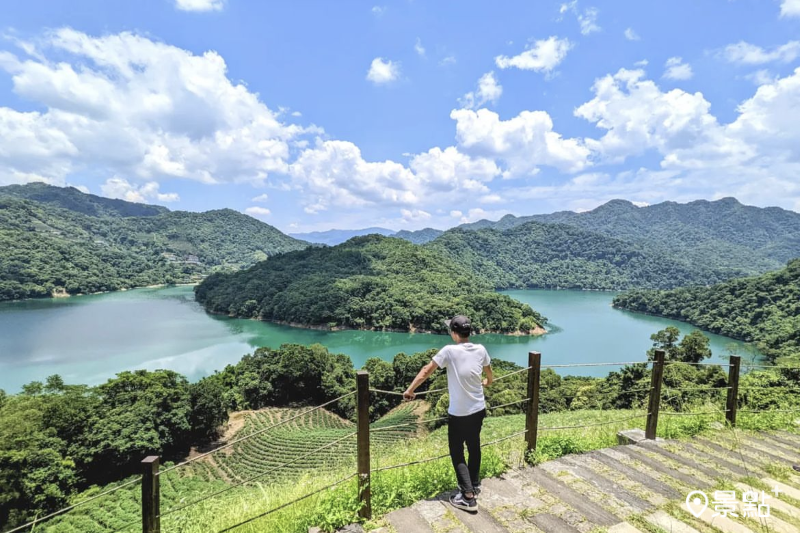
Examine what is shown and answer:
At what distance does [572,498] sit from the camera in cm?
283

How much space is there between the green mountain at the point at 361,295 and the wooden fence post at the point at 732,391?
43368 mm

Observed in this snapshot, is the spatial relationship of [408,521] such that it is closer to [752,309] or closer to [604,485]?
[604,485]

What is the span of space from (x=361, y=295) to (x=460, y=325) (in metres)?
55.8

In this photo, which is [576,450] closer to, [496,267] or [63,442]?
[63,442]

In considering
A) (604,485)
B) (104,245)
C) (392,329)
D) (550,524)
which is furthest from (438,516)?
(104,245)

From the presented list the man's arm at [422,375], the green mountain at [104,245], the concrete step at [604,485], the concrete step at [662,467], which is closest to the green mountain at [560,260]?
the green mountain at [104,245]

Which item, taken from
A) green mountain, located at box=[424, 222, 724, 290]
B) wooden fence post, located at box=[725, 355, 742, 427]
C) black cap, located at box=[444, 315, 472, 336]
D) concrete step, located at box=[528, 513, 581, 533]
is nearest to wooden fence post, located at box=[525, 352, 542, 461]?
concrete step, located at box=[528, 513, 581, 533]

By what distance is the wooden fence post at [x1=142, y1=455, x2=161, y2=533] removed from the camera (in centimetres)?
200

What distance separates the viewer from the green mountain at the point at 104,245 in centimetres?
7406

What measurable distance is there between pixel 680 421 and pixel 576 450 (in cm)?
183

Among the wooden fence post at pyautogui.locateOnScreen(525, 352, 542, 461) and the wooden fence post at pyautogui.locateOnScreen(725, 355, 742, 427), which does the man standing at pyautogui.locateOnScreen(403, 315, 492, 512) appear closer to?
the wooden fence post at pyautogui.locateOnScreen(525, 352, 542, 461)

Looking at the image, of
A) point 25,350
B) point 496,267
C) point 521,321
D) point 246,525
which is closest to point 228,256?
point 496,267

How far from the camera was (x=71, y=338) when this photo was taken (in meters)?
40.9

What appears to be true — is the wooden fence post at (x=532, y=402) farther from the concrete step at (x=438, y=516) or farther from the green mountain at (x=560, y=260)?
the green mountain at (x=560, y=260)
